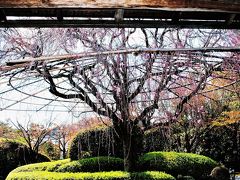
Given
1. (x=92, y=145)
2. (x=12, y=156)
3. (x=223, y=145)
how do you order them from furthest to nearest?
(x=223, y=145) < (x=12, y=156) < (x=92, y=145)

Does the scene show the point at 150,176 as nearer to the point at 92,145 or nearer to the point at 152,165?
the point at 152,165

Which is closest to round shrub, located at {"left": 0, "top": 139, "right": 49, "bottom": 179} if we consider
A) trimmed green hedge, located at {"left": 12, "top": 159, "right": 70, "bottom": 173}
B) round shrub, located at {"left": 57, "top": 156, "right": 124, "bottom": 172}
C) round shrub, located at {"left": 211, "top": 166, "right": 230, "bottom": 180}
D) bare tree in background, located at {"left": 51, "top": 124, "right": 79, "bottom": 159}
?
bare tree in background, located at {"left": 51, "top": 124, "right": 79, "bottom": 159}

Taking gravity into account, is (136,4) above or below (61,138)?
above

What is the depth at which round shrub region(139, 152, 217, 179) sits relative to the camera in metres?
11.2

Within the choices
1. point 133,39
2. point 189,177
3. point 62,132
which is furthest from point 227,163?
point 133,39

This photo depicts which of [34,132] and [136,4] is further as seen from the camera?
[34,132]

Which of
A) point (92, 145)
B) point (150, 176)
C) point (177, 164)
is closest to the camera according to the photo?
point (150, 176)

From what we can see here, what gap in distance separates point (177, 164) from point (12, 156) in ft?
30.0

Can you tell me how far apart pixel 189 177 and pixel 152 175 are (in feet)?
7.05

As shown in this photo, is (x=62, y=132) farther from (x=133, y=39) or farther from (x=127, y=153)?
(x=133, y=39)

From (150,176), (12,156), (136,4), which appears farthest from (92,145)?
(136,4)

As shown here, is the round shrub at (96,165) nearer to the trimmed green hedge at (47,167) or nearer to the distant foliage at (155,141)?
the trimmed green hedge at (47,167)

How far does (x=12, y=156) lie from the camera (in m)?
16.2

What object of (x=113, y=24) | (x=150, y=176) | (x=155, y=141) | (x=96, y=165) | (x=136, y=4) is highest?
(x=113, y=24)
